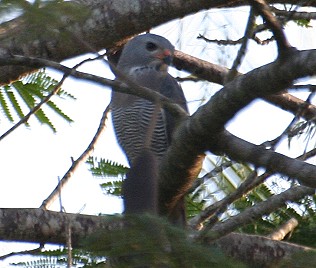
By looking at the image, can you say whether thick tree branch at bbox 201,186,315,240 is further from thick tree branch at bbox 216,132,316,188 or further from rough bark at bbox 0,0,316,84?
rough bark at bbox 0,0,316,84

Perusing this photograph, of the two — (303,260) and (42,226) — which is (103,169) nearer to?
(42,226)

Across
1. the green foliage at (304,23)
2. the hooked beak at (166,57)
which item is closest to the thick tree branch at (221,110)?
the green foliage at (304,23)

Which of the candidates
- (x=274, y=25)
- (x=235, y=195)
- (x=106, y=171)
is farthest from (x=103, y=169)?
(x=274, y=25)

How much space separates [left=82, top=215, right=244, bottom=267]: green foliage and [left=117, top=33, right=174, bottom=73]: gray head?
13.3 ft

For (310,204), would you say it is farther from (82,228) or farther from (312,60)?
(312,60)

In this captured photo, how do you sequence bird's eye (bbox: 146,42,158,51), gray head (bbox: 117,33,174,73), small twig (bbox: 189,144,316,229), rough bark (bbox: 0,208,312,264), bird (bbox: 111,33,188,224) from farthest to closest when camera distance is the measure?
bird's eye (bbox: 146,42,158,51), gray head (bbox: 117,33,174,73), bird (bbox: 111,33,188,224), rough bark (bbox: 0,208,312,264), small twig (bbox: 189,144,316,229)

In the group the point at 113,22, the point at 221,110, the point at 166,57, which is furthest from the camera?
the point at 166,57

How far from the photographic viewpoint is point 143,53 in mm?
5887

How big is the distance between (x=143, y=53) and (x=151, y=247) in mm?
4382

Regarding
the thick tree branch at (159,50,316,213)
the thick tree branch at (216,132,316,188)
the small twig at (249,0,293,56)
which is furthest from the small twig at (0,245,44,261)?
the small twig at (249,0,293,56)

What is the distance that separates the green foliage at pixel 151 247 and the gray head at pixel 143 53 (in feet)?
13.3

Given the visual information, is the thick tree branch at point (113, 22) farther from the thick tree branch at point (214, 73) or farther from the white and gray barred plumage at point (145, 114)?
the white and gray barred plumage at point (145, 114)

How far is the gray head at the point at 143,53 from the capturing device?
573 cm

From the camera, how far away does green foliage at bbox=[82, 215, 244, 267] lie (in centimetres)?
156
